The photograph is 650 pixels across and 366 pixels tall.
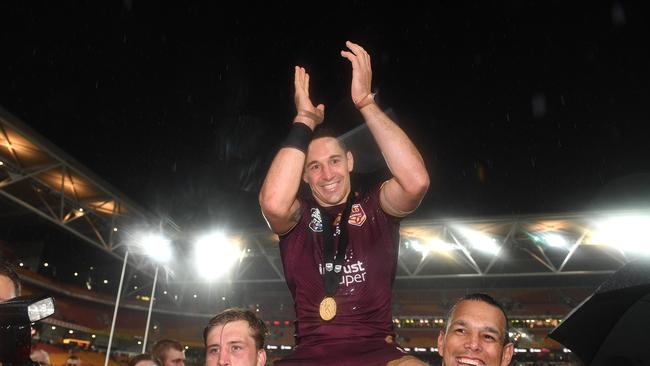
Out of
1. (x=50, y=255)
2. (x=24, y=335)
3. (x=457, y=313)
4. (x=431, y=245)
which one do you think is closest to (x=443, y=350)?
(x=457, y=313)

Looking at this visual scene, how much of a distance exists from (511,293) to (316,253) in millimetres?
27724

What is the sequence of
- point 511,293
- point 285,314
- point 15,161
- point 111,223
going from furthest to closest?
point 285,314, point 511,293, point 111,223, point 15,161

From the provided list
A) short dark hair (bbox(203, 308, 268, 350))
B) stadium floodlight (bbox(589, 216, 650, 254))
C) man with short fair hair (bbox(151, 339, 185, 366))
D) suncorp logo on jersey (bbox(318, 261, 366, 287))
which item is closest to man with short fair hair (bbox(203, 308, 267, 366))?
short dark hair (bbox(203, 308, 268, 350))

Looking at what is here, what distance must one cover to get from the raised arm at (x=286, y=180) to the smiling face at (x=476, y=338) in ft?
4.42

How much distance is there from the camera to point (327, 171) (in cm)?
291

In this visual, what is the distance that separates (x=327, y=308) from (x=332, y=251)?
328 millimetres

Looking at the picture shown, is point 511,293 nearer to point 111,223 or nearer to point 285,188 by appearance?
point 111,223

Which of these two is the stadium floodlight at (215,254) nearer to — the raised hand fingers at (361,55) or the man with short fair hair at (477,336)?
the man with short fair hair at (477,336)

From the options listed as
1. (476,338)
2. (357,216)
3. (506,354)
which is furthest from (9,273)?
(506,354)

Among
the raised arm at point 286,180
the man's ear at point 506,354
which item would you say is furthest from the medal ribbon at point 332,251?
the man's ear at point 506,354

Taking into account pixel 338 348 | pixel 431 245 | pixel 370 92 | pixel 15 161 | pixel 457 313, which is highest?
pixel 15 161

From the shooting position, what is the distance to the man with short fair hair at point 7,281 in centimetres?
290

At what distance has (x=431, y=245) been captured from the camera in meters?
18.6

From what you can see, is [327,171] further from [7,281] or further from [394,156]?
[7,281]
